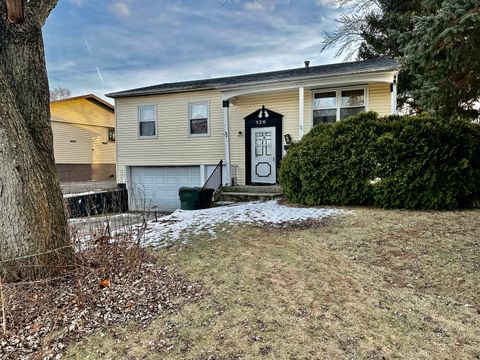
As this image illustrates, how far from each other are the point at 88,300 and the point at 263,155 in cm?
900

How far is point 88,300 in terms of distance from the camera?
2.84 meters

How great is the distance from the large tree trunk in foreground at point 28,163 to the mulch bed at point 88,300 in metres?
0.27

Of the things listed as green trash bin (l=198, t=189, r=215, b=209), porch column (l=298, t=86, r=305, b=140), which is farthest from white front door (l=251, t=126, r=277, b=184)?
green trash bin (l=198, t=189, r=215, b=209)

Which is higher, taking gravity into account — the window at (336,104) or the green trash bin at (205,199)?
the window at (336,104)

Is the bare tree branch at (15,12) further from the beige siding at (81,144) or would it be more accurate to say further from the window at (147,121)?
the beige siding at (81,144)

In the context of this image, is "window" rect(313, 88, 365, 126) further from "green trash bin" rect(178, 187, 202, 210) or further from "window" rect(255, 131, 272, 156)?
"green trash bin" rect(178, 187, 202, 210)

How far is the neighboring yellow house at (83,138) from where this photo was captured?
68.0 feet

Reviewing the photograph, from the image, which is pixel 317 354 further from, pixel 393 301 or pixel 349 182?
pixel 349 182

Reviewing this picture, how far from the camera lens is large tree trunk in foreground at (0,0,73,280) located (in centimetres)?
301

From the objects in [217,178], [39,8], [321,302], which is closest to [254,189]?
[217,178]

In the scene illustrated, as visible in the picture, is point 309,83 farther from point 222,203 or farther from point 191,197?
point 191,197

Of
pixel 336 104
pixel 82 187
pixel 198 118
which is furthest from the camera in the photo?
pixel 82 187

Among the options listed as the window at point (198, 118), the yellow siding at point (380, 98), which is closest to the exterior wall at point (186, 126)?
the yellow siding at point (380, 98)

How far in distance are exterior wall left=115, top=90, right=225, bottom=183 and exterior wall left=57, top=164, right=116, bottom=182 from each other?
9.16 m
